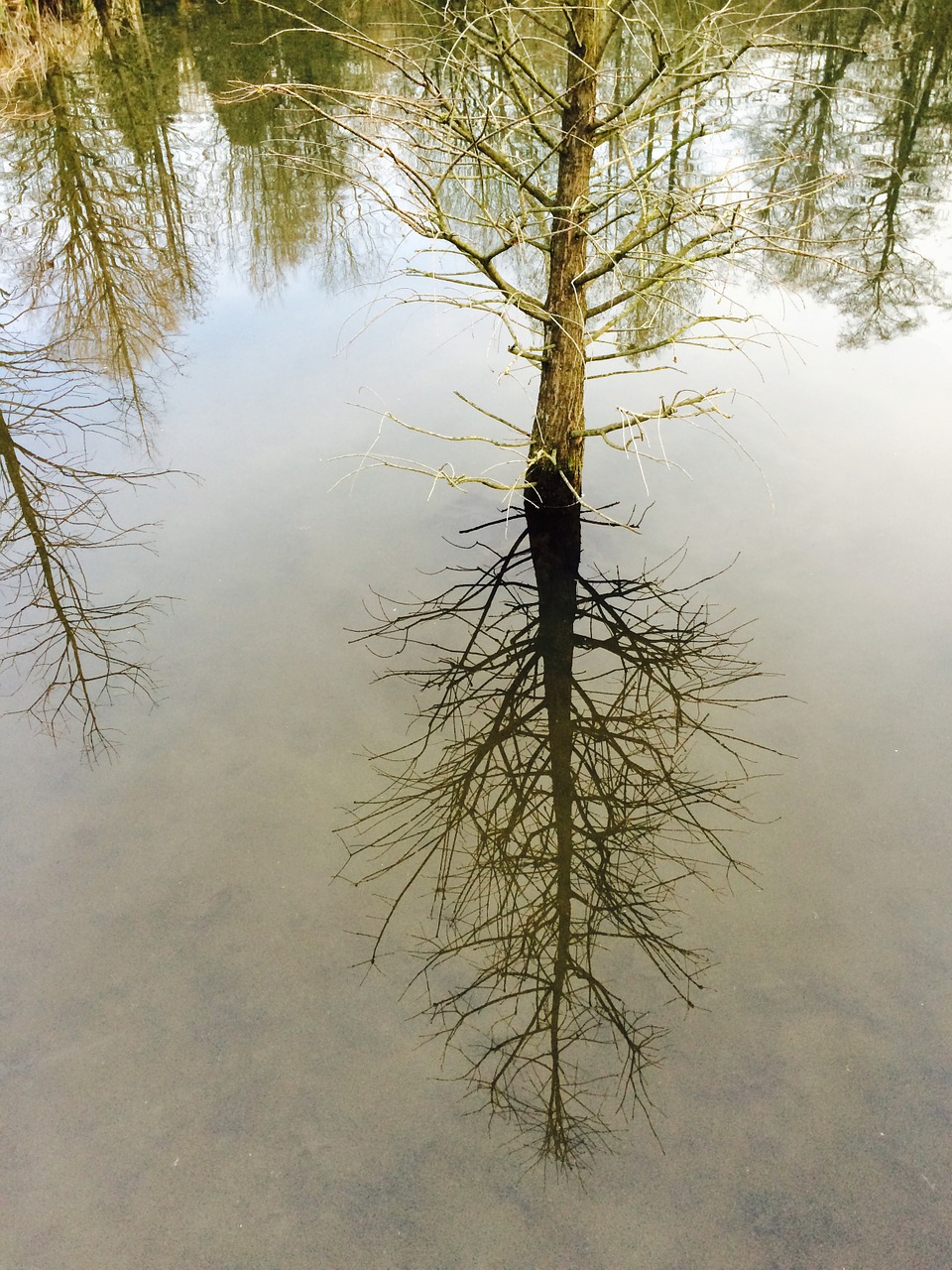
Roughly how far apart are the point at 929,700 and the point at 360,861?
283 cm

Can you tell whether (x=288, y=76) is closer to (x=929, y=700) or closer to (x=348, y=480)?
(x=348, y=480)

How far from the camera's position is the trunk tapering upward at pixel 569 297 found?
4809mm

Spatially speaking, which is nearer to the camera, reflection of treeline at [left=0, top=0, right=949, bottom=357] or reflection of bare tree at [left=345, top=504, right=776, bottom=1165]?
reflection of bare tree at [left=345, top=504, right=776, bottom=1165]

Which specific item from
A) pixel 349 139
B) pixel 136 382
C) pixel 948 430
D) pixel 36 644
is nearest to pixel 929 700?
pixel 948 430

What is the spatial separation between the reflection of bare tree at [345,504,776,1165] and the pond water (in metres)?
0.11

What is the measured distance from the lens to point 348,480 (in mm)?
6516

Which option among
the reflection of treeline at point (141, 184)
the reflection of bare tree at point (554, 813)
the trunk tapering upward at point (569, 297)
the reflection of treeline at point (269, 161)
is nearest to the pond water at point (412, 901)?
the reflection of bare tree at point (554, 813)

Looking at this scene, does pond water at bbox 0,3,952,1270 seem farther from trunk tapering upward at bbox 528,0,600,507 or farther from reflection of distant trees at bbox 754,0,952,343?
reflection of distant trees at bbox 754,0,952,343

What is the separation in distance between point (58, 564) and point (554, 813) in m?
3.53

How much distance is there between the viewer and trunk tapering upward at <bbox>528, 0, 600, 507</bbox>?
4.81 metres

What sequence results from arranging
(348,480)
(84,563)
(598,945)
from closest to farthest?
(598,945) → (84,563) → (348,480)

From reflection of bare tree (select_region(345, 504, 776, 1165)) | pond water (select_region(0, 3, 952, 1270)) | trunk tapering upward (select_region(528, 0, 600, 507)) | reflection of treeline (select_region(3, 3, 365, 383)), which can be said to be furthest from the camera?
reflection of treeline (select_region(3, 3, 365, 383))

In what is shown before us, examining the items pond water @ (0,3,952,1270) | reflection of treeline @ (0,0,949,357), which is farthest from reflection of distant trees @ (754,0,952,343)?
pond water @ (0,3,952,1270)

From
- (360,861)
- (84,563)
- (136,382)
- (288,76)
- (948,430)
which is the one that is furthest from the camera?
(288,76)
